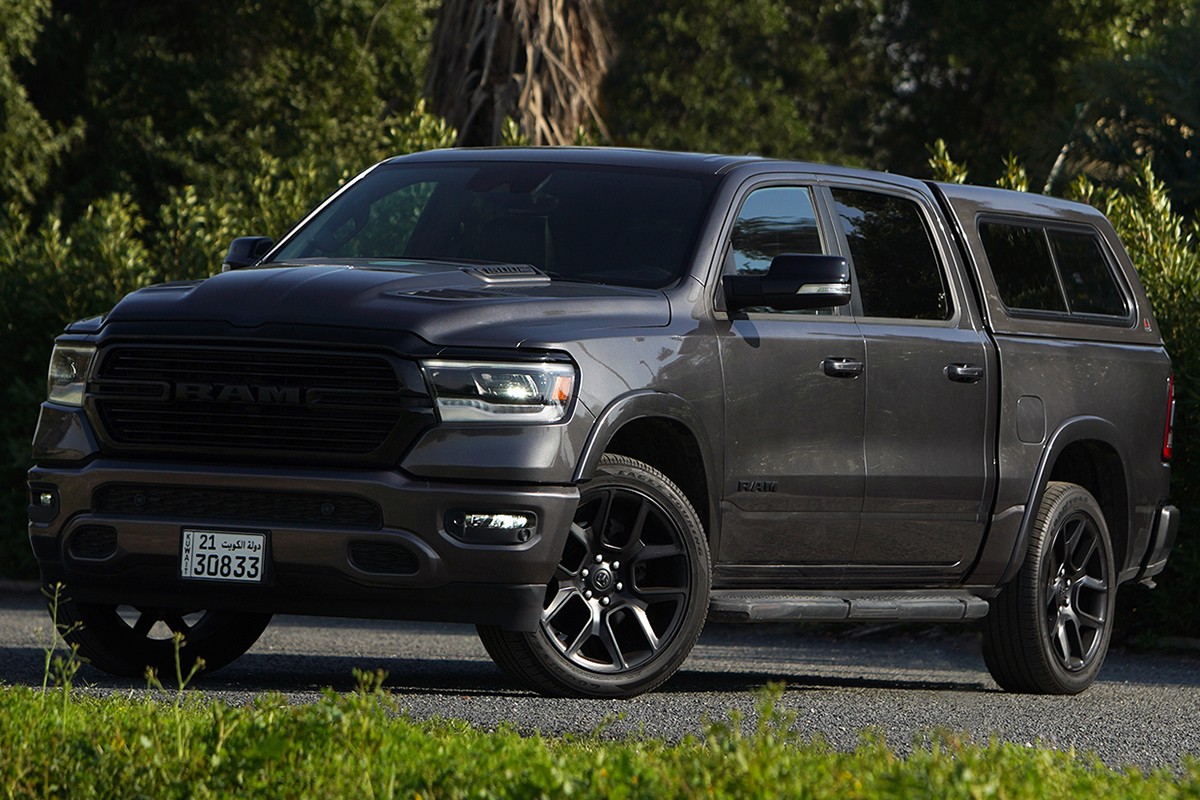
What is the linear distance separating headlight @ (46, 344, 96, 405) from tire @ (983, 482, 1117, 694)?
13.5 ft

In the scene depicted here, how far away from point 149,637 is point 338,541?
170 cm

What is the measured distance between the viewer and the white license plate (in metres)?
6.95

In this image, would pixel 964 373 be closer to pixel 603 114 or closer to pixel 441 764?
pixel 441 764

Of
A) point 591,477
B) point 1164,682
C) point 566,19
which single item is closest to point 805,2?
point 566,19

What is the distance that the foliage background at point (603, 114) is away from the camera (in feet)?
46.6

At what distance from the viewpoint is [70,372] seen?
24.5ft

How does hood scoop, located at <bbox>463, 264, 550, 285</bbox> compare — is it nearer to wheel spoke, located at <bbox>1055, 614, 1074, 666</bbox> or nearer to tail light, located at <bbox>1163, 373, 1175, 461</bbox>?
wheel spoke, located at <bbox>1055, 614, 1074, 666</bbox>

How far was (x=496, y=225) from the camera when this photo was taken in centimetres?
811

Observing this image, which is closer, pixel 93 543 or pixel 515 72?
pixel 93 543

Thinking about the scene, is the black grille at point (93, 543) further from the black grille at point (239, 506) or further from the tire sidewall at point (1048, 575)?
the tire sidewall at point (1048, 575)

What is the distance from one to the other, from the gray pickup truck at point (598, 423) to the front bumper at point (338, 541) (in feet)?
0.03

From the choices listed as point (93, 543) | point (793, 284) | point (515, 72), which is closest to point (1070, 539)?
point (793, 284)

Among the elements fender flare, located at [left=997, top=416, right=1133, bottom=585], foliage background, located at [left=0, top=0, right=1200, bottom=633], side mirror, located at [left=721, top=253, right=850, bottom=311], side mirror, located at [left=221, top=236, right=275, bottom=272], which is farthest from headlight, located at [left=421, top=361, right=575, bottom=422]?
foliage background, located at [left=0, top=0, right=1200, bottom=633]

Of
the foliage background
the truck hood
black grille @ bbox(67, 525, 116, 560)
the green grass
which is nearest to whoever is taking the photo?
the green grass
